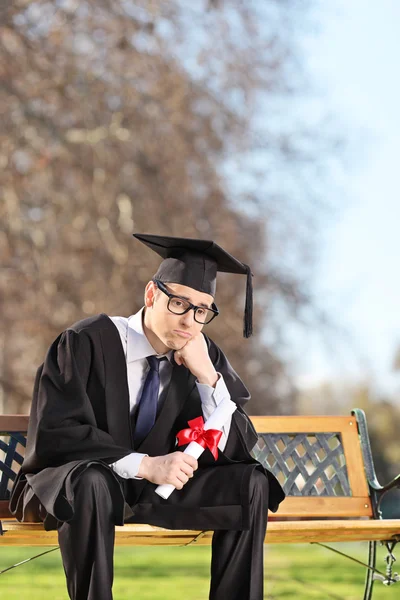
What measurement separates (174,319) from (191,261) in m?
0.25

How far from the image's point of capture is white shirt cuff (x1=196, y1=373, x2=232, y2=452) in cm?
352

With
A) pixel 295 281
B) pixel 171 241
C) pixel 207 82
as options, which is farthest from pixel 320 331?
pixel 171 241

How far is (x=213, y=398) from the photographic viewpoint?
354cm

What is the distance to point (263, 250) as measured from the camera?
457 inches

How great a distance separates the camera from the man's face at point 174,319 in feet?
11.4

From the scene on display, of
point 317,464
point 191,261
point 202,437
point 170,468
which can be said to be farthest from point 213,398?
point 317,464

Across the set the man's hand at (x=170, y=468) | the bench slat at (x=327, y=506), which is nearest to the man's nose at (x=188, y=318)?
the man's hand at (x=170, y=468)

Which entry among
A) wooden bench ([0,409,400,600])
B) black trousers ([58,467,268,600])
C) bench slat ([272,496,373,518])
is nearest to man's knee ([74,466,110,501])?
black trousers ([58,467,268,600])

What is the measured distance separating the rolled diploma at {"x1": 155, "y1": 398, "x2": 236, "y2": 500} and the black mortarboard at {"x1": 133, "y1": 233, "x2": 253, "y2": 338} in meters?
0.42

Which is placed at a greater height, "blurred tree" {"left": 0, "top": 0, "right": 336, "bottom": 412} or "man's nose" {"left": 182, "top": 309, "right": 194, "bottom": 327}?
"blurred tree" {"left": 0, "top": 0, "right": 336, "bottom": 412}

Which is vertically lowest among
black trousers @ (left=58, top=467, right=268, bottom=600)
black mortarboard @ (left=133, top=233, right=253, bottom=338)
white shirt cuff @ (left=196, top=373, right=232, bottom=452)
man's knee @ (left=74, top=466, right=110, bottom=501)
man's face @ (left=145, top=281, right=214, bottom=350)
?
black trousers @ (left=58, top=467, right=268, bottom=600)

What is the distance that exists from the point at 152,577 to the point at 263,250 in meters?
5.70

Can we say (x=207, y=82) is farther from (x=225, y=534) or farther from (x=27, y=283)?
(x=225, y=534)

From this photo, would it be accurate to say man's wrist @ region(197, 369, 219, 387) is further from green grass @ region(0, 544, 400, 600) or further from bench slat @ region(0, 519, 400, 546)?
green grass @ region(0, 544, 400, 600)
